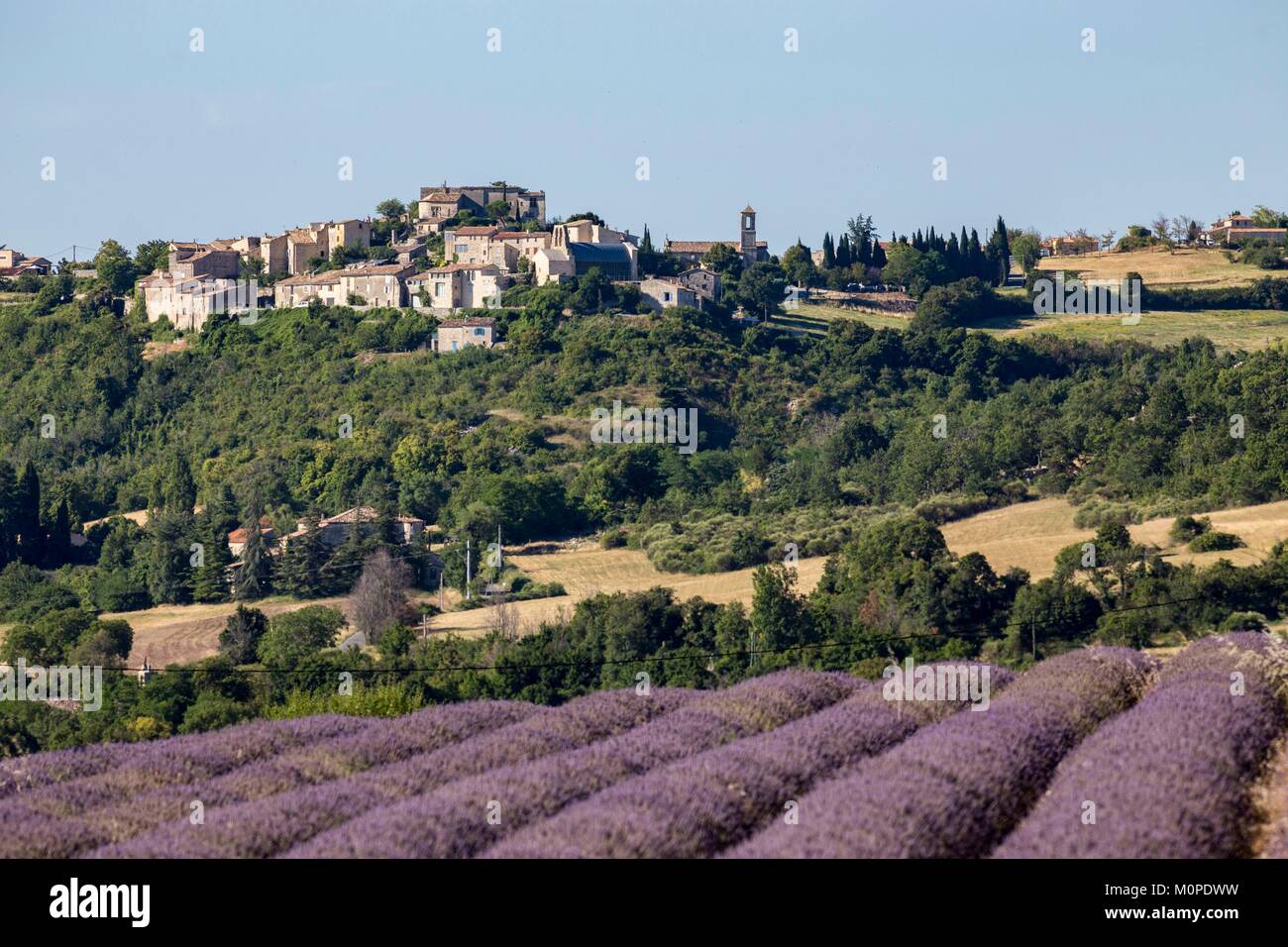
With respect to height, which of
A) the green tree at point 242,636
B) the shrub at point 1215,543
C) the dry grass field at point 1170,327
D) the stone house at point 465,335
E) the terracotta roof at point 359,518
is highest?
the stone house at point 465,335

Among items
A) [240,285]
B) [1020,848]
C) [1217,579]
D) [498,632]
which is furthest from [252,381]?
[1020,848]

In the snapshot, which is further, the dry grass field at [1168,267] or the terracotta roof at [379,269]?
the dry grass field at [1168,267]

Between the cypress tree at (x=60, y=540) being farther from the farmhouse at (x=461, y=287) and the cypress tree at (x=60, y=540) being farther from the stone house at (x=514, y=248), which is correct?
the stone house at (x=514, y=248)

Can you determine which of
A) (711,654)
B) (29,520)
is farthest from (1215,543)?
(29,520)

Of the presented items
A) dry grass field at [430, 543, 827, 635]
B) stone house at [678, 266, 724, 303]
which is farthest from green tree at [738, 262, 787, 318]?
dry grass field at [430, 543, 827, 635]

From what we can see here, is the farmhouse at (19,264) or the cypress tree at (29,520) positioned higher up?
the farmhouse at (19,264)

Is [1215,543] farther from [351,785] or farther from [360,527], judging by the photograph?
[351,785]

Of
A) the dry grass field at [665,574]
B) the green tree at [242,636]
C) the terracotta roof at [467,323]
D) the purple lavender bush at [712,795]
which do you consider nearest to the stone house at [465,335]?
the terracotta roof at [467,323]
